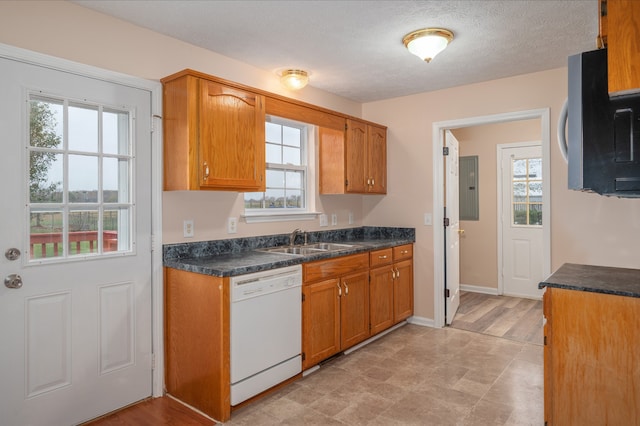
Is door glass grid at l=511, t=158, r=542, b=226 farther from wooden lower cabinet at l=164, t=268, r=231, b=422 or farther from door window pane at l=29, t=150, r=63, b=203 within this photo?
door window pane at l=29, t=150, r=63, b=203

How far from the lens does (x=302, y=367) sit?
2.86 m

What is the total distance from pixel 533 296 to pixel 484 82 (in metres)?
2.97

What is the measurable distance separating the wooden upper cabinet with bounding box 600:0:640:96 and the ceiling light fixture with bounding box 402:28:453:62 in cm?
167

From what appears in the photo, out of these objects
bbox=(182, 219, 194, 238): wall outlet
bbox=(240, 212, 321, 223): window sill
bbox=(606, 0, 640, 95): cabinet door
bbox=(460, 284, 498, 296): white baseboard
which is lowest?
bbox=(460, 284, 498, 296): white baseboard

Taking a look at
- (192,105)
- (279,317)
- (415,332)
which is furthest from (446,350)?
(192,105)

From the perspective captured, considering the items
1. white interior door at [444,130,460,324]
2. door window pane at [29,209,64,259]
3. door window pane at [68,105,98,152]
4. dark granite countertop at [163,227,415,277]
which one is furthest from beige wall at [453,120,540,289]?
door window pane at [29,209,64,259]

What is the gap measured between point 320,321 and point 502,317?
2.47 m

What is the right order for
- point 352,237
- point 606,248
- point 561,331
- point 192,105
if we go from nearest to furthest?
point 561,331 → point 192,105 → point 606,248 → point 352,237

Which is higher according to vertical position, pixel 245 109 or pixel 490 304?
pixel 245 109

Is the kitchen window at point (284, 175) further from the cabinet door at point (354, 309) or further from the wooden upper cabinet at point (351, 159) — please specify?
the cabinet door at point (354, 309)

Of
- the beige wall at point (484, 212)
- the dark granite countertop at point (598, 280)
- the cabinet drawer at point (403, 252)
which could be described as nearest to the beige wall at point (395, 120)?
the cabinet drawer at point (403, 252)

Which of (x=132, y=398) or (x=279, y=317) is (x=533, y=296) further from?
(x=132, y=398)

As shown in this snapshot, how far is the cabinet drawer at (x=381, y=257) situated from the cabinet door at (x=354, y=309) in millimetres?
158

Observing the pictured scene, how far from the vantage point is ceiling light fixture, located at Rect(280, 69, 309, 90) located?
135 inches
